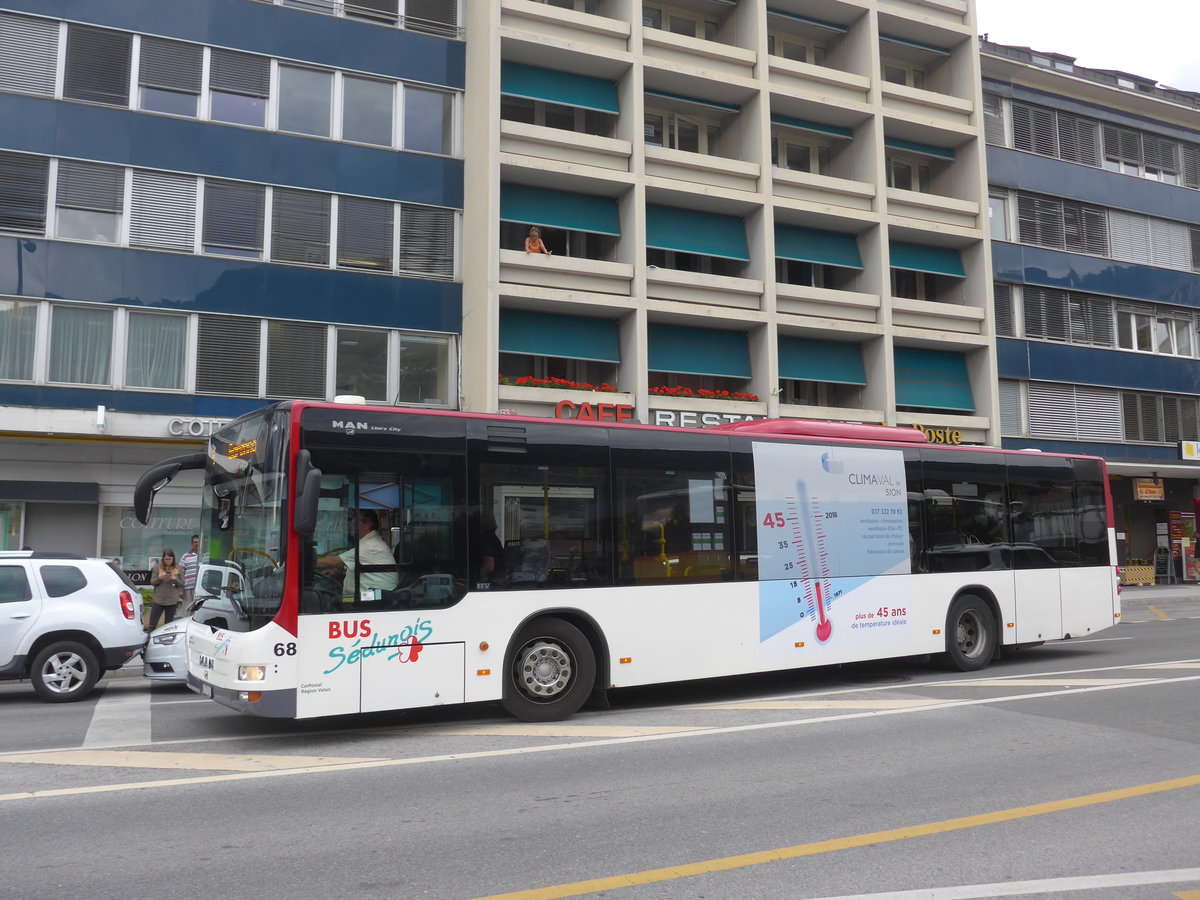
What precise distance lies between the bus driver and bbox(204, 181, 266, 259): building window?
46.5 feet

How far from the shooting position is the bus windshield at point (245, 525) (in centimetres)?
784

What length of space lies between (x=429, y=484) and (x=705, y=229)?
1767 cm

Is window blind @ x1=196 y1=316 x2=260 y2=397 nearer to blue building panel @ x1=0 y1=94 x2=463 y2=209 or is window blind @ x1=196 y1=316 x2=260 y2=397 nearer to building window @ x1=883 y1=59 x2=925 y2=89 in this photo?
blue building panel @ x1=0 y1=94 x2=463 y2=209

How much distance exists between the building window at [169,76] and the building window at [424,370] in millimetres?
6630

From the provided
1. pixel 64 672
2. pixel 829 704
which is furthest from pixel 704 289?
pixel 64 672

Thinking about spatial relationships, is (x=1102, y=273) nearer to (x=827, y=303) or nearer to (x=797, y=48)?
(x=827, y=303)

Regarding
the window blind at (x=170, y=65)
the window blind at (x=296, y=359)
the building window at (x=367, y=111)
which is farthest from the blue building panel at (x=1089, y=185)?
the window blind at (x=170, y=65)

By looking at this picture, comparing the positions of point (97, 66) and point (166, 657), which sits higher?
point (97, 66)

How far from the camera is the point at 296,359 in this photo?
20.7 m

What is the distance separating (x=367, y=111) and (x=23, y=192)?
23.8ft

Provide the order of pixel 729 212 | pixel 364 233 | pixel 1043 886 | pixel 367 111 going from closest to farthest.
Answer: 1. pixel 1043 886
2. pixel 364 233
3. pixel 367 111
4. pixel 729 212

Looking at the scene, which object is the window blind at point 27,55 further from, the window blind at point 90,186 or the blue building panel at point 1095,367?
the blue building panel at point 1095,367

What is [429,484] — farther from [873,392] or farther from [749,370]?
[873,392]

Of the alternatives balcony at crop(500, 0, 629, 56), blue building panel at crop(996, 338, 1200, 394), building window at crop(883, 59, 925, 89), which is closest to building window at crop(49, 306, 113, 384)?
balcony at crop(500, 0, 629, 56)
